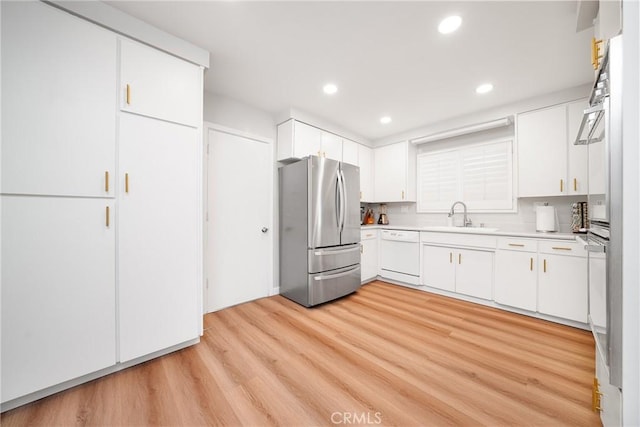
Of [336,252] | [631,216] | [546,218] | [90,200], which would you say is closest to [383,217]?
[336,252]

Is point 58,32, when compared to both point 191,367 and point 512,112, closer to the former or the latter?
point 191,367

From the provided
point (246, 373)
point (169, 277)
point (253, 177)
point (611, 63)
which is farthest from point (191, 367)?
point (611, 63)

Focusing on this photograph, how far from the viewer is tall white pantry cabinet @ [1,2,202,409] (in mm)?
1295

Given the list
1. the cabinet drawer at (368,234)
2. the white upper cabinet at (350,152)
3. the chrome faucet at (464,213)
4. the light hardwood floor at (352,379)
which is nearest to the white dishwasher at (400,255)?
the cabinet drawer at (368,234)

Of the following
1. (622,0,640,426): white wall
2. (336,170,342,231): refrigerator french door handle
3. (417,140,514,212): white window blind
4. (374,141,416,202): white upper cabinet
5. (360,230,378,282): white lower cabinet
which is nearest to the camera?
(622,0,640,426): white wall

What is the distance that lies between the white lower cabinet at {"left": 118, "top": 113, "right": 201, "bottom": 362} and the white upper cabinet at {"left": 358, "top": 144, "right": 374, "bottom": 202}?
2741 mm

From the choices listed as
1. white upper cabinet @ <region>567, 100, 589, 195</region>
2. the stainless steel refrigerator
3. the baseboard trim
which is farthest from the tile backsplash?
the baseboard trim

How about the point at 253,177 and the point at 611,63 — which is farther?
the point at 253,177

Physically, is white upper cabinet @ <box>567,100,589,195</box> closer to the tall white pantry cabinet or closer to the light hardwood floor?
the light hardwood floor

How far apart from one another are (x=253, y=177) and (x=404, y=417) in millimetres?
2643

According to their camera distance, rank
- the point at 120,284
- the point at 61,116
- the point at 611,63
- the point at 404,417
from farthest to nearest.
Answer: the point at 120,284, the point at 61,116, the point at 404,417, the point at 611,63

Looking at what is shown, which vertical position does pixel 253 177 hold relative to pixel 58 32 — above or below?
below

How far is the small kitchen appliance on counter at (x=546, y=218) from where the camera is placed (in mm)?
2666

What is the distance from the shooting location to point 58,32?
1.40 m
